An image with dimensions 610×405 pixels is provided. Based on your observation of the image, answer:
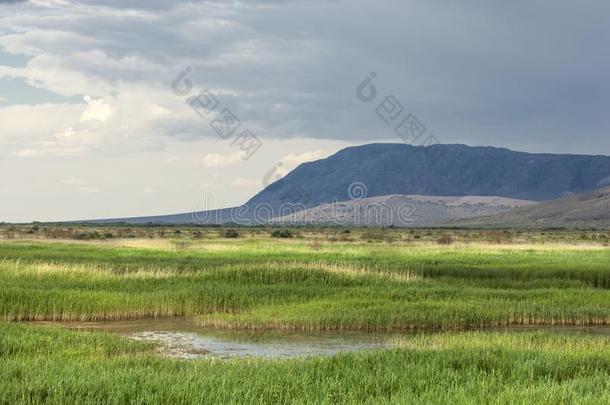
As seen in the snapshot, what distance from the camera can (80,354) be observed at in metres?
→ 18.1

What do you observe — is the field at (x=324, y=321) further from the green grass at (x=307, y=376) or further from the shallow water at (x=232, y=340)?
the shallow water at (x=232, y=340)

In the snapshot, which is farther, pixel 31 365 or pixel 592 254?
pixel 592 254

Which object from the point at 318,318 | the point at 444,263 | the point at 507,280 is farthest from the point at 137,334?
the point at 444,263

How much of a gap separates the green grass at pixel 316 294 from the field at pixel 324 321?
2.9 inches

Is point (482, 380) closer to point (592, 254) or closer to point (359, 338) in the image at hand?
point (359, 338)

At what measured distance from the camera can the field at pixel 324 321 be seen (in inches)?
511

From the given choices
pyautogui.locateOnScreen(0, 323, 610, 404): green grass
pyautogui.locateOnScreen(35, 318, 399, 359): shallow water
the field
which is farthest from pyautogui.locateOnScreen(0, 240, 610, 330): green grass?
pyautogui.locateOnScreen(0, 323, 610, 404): green grass

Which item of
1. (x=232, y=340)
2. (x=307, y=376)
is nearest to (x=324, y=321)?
(x=232, y=340)

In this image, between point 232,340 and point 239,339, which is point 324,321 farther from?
point 232,340

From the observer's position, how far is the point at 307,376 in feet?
46.7

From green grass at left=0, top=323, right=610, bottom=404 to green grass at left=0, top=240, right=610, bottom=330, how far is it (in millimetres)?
7154

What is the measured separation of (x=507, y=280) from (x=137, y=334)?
2012 cm

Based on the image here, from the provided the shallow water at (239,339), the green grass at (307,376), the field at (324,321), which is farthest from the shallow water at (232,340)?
the green grass at (307,376)

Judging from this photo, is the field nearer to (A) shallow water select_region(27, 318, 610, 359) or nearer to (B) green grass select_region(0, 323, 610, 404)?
(B) green grass select_region(0, 323, 610, 404)
